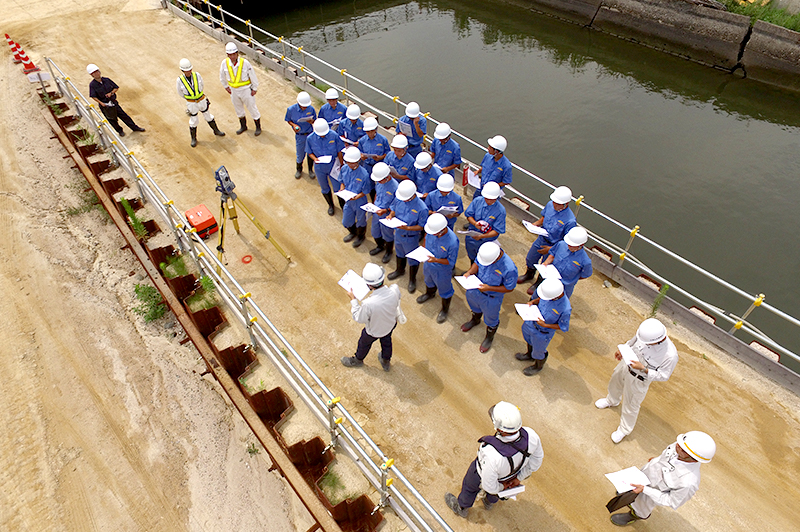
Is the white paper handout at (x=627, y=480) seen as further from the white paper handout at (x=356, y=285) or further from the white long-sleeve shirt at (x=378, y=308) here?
the white paper handout at (x=356, y=285)

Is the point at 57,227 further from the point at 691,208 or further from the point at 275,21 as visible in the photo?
the point at 275,21

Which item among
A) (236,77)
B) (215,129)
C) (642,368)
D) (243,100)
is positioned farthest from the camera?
(215,129)

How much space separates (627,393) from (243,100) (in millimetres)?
10420

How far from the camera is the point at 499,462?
4488 mm

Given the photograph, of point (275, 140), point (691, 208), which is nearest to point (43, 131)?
point (275, 140)

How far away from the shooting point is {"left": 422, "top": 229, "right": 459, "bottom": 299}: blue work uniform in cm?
708

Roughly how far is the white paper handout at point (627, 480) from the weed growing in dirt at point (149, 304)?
25.0 ft

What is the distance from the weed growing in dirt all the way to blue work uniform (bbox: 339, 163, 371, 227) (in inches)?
145

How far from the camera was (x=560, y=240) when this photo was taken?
7480mm

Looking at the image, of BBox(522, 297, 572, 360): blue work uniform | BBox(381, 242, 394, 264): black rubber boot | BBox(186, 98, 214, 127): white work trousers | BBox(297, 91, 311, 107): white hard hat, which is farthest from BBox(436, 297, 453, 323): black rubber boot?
BBox(186, 98, 214, 127): white work trousers

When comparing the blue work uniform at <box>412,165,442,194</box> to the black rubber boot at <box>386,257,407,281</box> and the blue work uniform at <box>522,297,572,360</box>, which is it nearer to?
the black rubber boot at <box>386,257,407,281</box>

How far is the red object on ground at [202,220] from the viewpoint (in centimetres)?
887

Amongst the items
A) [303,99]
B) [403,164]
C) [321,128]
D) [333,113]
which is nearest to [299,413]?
[403,164]

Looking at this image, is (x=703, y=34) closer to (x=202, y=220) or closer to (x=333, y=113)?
(x=333, y=113)
